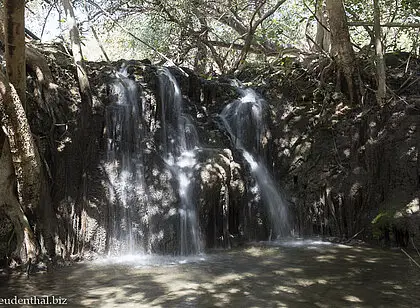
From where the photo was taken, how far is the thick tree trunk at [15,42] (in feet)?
19.2

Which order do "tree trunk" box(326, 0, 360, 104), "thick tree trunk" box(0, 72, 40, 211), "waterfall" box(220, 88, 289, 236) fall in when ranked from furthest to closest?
1. "tree trunk" box(326, 0, 360, 104)
2. "waterfall" box(220, 88, 289, 236)
3. "thick tree trunk" box(0, 72, 40, 211)

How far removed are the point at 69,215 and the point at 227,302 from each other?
12.3 ft

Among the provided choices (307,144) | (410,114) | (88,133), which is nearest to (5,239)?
(88,133)

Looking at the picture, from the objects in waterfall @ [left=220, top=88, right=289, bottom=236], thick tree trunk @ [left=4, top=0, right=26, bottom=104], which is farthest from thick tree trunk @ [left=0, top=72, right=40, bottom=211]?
waterfall @ [left=220, top=88, right=289, bottom=236]

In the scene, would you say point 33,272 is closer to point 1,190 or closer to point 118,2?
→ point 1,190

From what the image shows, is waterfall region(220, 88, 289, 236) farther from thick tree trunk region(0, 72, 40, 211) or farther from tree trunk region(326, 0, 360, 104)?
thick tree trunk region(0, 72, 40, 211)

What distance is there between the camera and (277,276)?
6.61m

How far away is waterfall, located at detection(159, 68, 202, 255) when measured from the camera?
8.54 metres

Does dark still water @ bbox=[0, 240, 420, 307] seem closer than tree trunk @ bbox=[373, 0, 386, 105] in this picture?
Yes

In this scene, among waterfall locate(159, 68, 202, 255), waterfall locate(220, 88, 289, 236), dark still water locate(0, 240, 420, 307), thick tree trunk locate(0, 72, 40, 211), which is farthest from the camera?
waterfall locate(220, 88, 289, 236)

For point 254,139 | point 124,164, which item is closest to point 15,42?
point 124,164

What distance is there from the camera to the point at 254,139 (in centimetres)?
1123

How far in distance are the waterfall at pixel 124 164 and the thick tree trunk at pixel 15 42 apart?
256 centimetres

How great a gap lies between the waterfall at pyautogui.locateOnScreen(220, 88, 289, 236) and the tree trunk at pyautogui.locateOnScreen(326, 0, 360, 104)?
7.05ft
